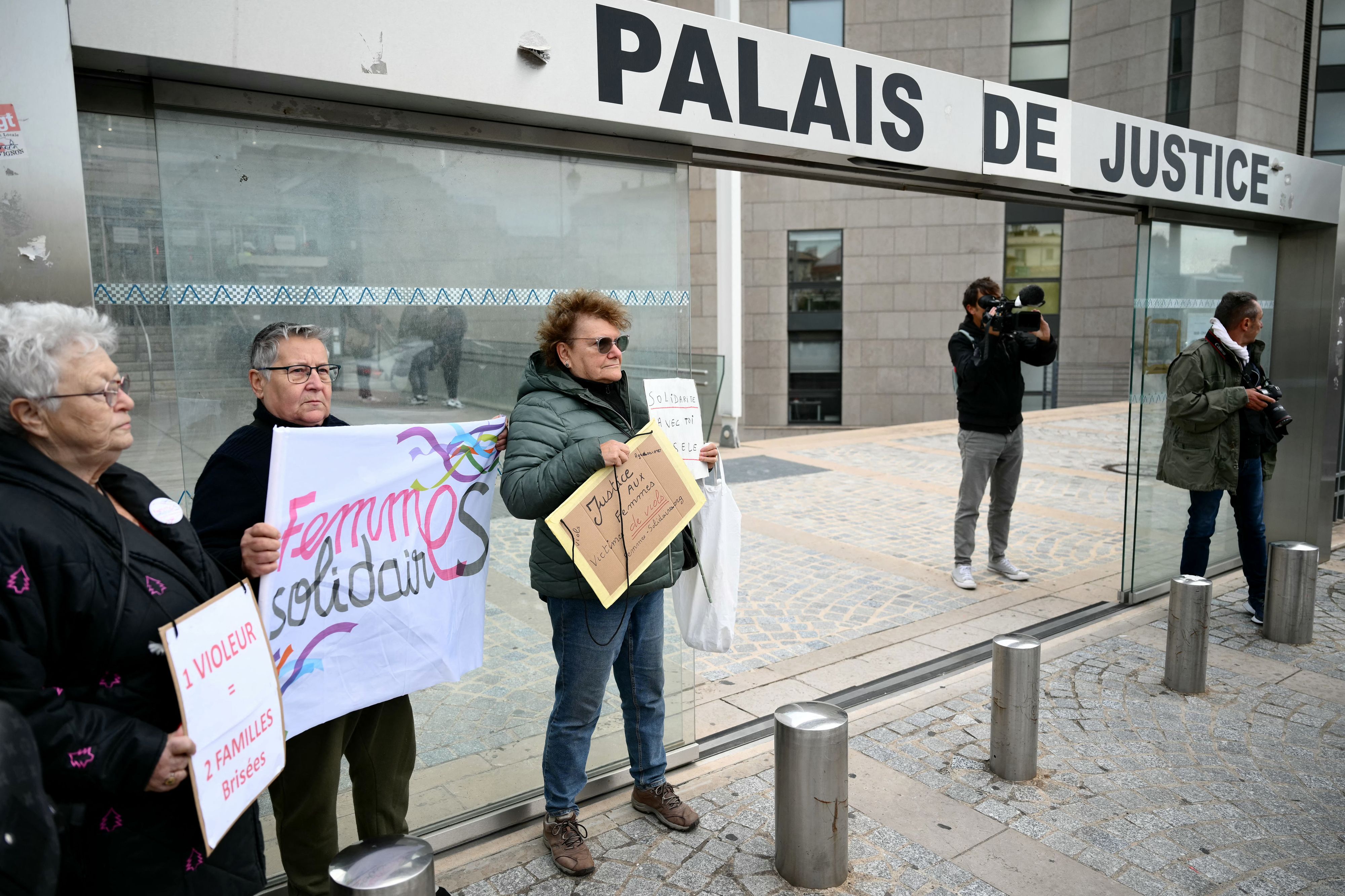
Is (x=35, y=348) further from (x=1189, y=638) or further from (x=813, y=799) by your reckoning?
(x=1189, y=638)

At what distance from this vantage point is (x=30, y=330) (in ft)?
6.21

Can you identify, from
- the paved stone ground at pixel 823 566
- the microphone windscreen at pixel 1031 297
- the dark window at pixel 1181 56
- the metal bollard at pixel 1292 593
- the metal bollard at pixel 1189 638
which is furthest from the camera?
the dark window at pixel 1181 56

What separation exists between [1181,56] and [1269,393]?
22.3 meters

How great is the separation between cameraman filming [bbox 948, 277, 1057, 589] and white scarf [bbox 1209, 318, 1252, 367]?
0.99 metres

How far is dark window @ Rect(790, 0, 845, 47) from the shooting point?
23.9 metres

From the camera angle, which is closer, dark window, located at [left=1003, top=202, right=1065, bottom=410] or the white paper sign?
the white paper sign

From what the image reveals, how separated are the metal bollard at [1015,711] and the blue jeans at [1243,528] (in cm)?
266

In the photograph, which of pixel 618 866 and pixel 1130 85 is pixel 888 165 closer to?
pixel 618 866

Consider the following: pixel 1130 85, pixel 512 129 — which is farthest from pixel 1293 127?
pixel 512 129

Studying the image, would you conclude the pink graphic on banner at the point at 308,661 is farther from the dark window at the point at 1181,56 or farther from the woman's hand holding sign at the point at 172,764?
the dark window at the point at 1181,56

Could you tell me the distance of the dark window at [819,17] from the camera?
942 inches

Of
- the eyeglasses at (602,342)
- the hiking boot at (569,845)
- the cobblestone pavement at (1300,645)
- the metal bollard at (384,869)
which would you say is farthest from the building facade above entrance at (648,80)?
the cobblestone pavement at (1300,645)

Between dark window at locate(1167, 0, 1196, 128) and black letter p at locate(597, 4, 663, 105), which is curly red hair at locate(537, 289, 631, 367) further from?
dark window at locate(1167, 0, 1196, 128)

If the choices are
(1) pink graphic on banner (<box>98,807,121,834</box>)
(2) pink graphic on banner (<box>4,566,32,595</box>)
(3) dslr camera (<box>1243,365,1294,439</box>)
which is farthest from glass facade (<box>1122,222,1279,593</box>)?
(2) pink graphic on banner (<box>4,566,32,595</box>)
